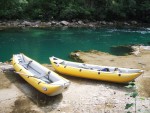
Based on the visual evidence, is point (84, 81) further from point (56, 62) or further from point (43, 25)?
point (43, 25)

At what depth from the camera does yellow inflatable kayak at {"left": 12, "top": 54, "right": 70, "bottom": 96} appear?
32.8ft

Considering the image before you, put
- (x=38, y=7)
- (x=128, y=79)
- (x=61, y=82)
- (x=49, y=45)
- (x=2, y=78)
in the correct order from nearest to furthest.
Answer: (x=61, y=82), (x=128, y=79), (x=2, y=78), (x=49, y=45), (x=38, y=7)

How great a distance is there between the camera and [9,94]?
10.8 metres

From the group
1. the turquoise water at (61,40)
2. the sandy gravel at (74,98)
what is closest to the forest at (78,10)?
the turquoise water at (61,40)

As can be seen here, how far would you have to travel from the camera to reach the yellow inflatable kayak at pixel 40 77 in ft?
32.8

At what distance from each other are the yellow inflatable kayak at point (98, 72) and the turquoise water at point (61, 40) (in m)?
4.66

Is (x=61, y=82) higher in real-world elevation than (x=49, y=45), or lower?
higher

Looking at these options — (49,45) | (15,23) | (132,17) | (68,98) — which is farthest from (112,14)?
(68,98)

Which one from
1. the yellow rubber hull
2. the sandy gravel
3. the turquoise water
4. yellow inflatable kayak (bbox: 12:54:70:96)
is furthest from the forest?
the yellow rubber hull

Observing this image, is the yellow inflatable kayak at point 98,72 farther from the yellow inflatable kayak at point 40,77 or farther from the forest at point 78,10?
the forest at point 78,10

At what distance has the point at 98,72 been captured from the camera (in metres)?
12.0

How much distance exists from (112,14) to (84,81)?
24.1m

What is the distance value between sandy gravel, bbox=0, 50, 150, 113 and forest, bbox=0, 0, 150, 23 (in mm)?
19913

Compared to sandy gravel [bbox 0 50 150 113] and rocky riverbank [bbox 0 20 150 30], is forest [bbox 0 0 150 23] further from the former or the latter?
sandy gravel [bbox 0 50 150 113]
